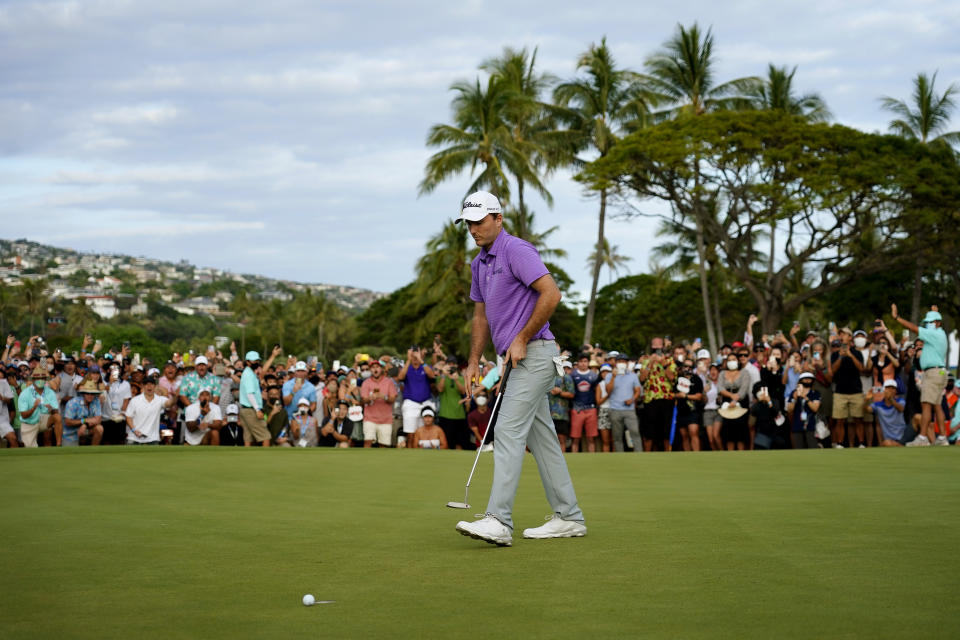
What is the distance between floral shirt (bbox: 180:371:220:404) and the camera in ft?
62.3

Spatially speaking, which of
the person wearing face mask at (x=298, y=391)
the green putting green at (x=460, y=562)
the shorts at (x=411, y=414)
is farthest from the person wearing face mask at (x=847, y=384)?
the person wearing face mask at (x=298, y=391)

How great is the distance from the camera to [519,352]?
20.4 feet

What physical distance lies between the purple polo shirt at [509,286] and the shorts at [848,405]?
13113 millimetres

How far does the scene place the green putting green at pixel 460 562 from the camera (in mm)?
3961

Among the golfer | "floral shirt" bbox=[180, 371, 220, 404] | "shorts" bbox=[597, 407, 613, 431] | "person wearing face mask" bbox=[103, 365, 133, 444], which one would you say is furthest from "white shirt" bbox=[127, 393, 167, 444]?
the golfer

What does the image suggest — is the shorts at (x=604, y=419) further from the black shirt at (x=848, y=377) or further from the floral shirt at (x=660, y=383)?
the black shirt at (x=848, y=377)

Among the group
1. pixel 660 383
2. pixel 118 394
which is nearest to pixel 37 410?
pixel 118 394

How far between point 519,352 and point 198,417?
13756 millimetres

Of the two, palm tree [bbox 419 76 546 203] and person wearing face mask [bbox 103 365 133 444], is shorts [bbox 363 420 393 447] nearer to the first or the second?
person wearing face mask [bbox 103 365 133 444]

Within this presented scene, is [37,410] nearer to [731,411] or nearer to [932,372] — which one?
[731,411]

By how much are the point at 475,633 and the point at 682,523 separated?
3.34m

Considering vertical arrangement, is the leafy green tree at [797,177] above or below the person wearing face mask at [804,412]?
above

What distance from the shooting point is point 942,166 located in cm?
4062

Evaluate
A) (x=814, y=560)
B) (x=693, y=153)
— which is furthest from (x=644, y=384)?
(x=693, y=153)
